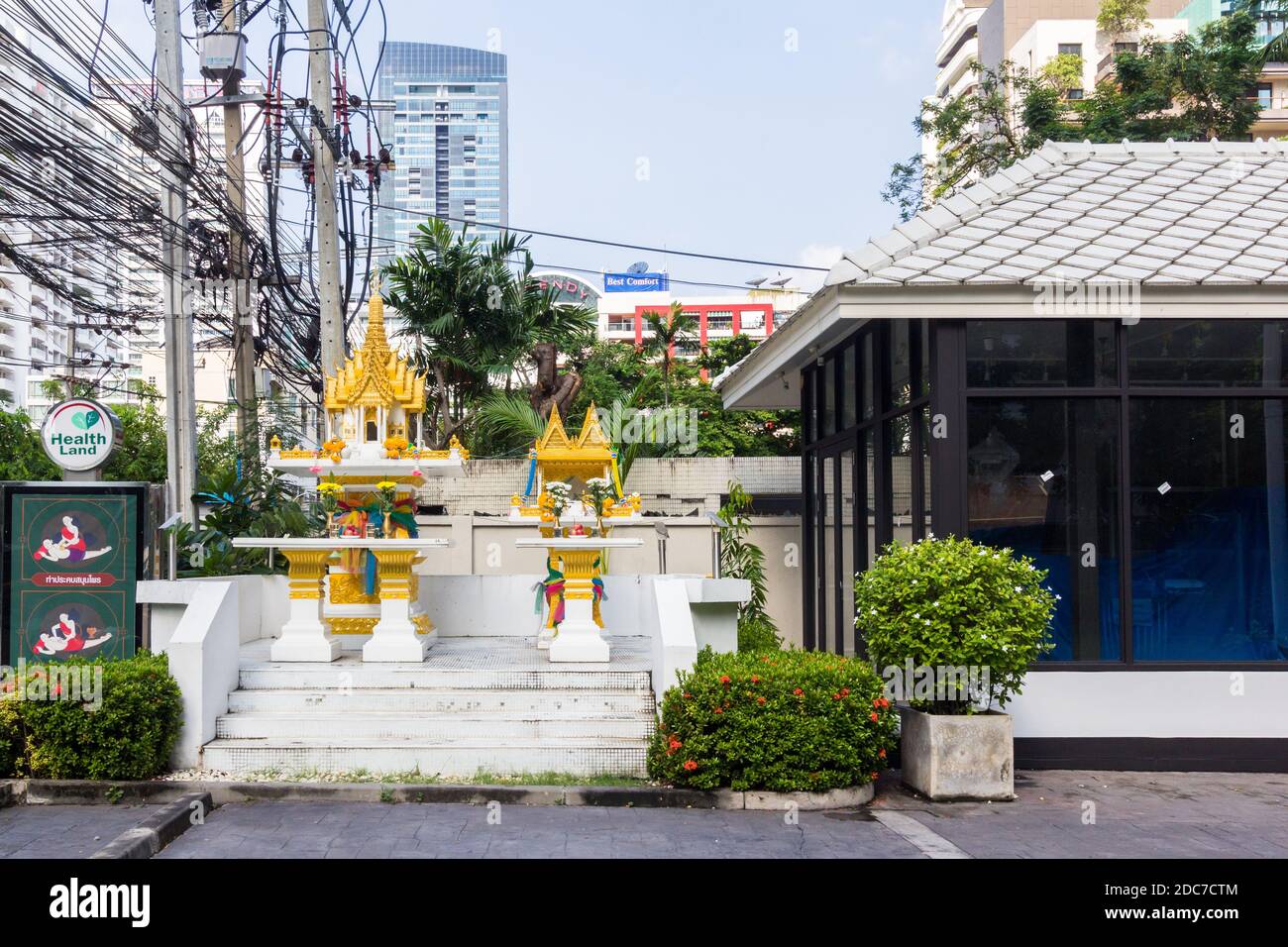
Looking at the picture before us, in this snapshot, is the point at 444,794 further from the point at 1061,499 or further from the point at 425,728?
the point at 1061,499

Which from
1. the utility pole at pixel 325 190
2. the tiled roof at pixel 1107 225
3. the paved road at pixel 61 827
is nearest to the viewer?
the paved road at pixel 61 827

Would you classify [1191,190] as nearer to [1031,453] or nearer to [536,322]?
[1031,453]

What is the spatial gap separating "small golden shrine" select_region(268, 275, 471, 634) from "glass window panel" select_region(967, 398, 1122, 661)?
4793mm

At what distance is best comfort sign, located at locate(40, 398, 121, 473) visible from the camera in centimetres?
1009

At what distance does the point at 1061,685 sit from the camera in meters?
9.45

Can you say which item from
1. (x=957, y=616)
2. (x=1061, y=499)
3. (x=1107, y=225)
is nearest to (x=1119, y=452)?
(x=1061, y=499)

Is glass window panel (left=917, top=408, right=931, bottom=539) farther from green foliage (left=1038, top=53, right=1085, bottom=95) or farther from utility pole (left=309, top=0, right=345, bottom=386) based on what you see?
green foliage (left=1038, top=53, right=1085, bottom=95)

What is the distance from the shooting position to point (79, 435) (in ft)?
33.4

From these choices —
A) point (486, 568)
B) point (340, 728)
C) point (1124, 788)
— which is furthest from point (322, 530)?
point (1124, 788)

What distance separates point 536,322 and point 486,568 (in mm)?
7523

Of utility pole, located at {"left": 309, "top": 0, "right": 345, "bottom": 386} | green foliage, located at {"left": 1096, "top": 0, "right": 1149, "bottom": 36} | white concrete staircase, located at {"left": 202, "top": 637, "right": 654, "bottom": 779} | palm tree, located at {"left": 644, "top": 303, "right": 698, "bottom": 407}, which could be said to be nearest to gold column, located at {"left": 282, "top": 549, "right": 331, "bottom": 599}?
white concrete staircase, located at {"left": 202, "top": 637, "right": 654, "bottom": 779}

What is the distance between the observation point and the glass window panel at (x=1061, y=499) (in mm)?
9602

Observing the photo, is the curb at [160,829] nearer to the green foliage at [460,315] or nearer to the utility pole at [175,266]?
the utility pole at [175,266]

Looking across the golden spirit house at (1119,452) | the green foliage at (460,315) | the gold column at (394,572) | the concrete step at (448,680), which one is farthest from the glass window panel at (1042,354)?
the green foliage at (460,315)
